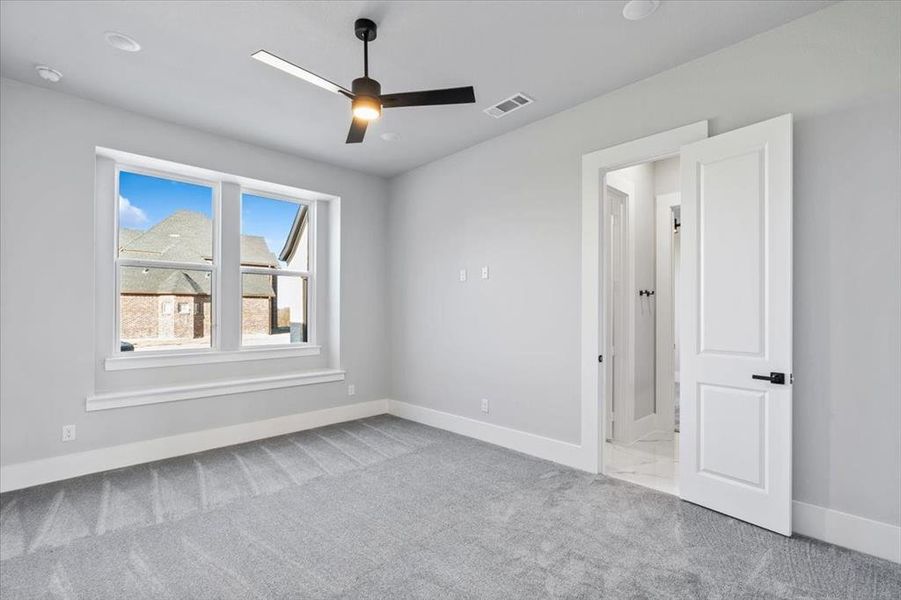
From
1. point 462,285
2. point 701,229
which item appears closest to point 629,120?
point 701,229

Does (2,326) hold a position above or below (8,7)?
below

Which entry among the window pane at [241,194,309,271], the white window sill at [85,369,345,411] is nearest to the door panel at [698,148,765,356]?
the white window sill at [85,369,345,411]

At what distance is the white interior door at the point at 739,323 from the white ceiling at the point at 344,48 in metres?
0.76

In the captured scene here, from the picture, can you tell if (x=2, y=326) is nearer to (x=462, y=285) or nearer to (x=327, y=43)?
(x=327, y=43)

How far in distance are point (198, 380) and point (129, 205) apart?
5.77 ft

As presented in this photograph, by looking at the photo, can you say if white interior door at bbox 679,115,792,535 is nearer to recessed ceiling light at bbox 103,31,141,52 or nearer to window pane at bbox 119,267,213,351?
recessed ceiling light at bbox 103,31,141,52

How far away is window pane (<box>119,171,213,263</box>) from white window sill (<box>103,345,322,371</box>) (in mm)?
928

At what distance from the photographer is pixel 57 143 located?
3.39 m

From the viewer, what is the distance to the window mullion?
14.7 ft

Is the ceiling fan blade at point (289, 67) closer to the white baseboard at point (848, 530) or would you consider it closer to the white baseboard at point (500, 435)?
the white baseboard at point (500, 435)

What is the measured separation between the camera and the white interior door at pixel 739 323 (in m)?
2.51

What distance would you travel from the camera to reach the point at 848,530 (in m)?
2.38

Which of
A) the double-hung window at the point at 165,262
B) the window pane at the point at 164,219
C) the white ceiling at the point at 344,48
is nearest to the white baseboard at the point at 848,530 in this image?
the white ceiling at the point at 344,48

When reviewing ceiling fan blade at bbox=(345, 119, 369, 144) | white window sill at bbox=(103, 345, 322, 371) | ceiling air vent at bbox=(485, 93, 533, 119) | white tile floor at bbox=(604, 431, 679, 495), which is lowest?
white tile floor at bbox=(604, 431, 679, 495)
